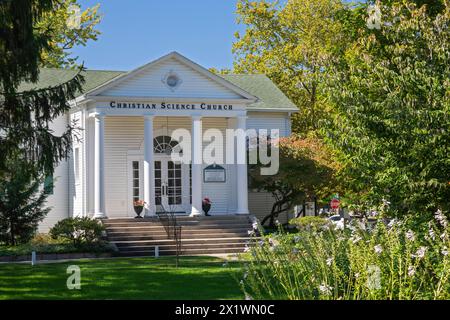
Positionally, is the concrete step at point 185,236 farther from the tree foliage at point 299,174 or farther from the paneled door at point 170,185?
the tree foliage at point 299,174

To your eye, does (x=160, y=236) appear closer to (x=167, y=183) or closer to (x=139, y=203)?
(x=139, y=203)

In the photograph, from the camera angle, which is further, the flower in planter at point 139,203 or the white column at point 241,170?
the white column at point 241,170

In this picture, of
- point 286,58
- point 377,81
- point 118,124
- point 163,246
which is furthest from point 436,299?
point 286,58


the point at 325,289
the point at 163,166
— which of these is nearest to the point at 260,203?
the point at 163,166

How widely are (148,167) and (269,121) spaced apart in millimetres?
8408

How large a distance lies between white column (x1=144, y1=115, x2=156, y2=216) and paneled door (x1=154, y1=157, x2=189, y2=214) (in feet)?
6.21

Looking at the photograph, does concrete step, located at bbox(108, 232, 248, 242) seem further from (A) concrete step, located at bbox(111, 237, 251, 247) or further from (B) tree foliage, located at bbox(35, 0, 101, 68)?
(B) tree foliage, located at bbox(35, 0, 101, 68)

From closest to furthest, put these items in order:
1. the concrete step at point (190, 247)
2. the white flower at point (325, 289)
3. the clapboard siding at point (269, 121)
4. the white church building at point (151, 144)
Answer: the white flower at point (325, 289) < the concrete step at point (190, 247) < the white church building at point (151, 144) < the clapboard siding at point (269, 121)

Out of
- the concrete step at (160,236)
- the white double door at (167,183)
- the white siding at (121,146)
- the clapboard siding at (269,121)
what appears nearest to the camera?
the concrete step at (160,236)

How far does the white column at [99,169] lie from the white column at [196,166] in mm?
3237

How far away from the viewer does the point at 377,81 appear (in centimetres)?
1662

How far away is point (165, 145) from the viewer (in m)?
30.1

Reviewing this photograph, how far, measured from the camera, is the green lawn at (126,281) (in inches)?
569

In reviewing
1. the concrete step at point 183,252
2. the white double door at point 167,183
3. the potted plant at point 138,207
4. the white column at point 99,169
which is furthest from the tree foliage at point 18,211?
the white double door at point 167,183
